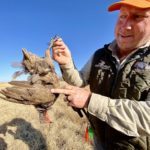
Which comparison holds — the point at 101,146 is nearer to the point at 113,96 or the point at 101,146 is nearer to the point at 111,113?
the point at 113,96

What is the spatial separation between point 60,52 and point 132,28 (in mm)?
1015

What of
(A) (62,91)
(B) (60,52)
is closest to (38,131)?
(B) (60,52)

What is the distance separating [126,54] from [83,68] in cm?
74

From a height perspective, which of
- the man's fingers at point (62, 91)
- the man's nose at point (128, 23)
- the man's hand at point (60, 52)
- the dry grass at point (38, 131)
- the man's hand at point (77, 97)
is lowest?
the dry grass at point (38, 131)

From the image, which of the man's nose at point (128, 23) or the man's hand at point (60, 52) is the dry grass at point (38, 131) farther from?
the man's nose at point (128, 23)

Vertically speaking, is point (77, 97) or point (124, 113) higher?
point (77, 97)

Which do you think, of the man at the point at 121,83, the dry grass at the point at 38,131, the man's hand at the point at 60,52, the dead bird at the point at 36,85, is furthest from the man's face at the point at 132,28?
the dry grass at the point at 38,131

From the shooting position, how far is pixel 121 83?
140 inches

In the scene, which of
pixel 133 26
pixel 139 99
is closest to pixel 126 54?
pixel 133 26

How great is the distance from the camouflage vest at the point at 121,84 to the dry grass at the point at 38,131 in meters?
3.35

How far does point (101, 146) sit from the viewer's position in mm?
4082

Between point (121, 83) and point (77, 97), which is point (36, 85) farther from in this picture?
point (121, 83)

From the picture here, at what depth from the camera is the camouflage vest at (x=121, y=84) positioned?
343 centimetres

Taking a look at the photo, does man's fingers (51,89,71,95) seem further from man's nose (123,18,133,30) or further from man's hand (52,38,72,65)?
man's nose (123,18,133,30)
